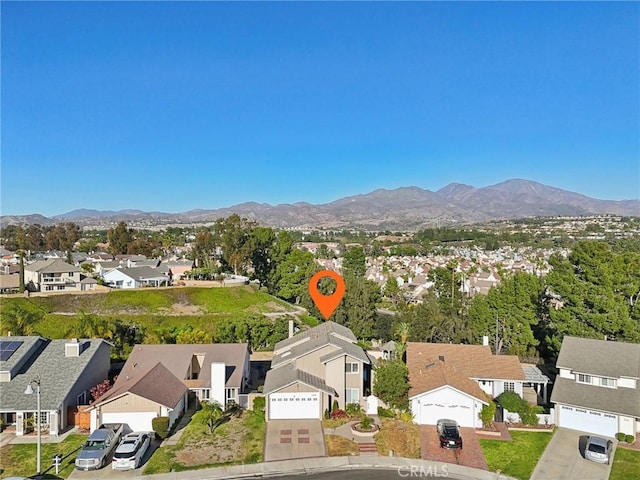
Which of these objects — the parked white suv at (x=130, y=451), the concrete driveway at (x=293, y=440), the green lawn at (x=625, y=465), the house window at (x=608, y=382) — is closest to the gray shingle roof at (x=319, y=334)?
the concrete driveway at (x=293, y=440)

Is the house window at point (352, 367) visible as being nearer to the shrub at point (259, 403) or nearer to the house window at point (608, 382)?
the shrub at point (259, 403)

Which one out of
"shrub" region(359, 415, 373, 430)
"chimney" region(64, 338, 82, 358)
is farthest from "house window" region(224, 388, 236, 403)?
"chimney" region(64, 338, 82, 358)

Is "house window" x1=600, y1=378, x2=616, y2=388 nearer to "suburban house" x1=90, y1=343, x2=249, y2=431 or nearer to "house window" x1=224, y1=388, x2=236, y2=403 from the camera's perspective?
"suburban house" x1=90, y1=343, x2=249, y2=431

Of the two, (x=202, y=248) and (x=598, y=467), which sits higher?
(x=202, y=248)

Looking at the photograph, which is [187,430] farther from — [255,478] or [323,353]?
[323,353]

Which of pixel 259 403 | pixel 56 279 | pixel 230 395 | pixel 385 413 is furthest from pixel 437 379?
pixel 56 279

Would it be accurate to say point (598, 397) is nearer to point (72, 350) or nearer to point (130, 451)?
point (130, 451)

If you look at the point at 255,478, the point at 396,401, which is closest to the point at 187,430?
the point at 255,478
